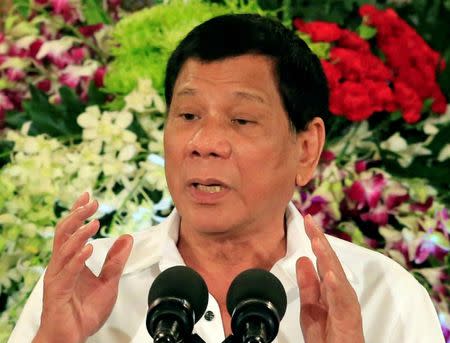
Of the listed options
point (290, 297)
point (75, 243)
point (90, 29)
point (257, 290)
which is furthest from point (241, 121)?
point (90, 29)

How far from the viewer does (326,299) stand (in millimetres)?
1776

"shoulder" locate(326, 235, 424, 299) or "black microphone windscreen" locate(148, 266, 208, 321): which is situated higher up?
"black microphone windscreen" locate(148, 266, 208, 321)

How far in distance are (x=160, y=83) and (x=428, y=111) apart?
0.76m

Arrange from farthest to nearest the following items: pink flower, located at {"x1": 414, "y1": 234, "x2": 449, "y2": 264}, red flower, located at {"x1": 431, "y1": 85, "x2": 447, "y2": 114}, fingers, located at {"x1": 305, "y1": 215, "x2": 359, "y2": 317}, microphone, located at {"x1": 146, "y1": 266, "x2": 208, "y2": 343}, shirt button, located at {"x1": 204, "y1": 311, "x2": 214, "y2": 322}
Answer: red flower, located at {"x1": 431, "y1": 85, "x2": 447, "y2": 114}, pink flower, located at {"x1": 414, "y1": 234, "x2": 449, "y2": 264}, shirt button, located at {"x1": 204, "y1": 311, "x2": 214, "y2": 322}, fingers, located at {"x1": 305, "y1": 215, "x2": 359, "y2": 317}, microphone, located at {"x1": 146, "y1": 266, "x2": 208, "y2": 343}

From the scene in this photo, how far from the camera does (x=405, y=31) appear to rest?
9.16 ft

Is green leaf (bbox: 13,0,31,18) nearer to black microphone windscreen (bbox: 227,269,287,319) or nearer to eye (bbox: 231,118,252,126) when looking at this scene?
eye (bbox: 231,118,252,126)

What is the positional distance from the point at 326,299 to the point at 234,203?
33 cm

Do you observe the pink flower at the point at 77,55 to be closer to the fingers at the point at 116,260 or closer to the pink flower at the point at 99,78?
the pink flower at the point at 99,78

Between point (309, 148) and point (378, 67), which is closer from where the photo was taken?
point (309, 148)

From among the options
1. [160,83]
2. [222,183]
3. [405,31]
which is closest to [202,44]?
[222,183]

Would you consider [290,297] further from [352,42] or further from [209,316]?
[352,42]

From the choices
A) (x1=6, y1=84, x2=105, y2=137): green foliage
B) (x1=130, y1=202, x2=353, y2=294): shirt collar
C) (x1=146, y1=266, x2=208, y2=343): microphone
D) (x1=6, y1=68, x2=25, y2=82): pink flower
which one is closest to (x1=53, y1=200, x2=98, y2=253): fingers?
(x1=146, y1=266, x2=208, y2=343): microphone

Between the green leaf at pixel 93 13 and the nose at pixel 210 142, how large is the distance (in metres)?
1.01

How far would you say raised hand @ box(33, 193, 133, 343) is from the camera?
5.77 ft
